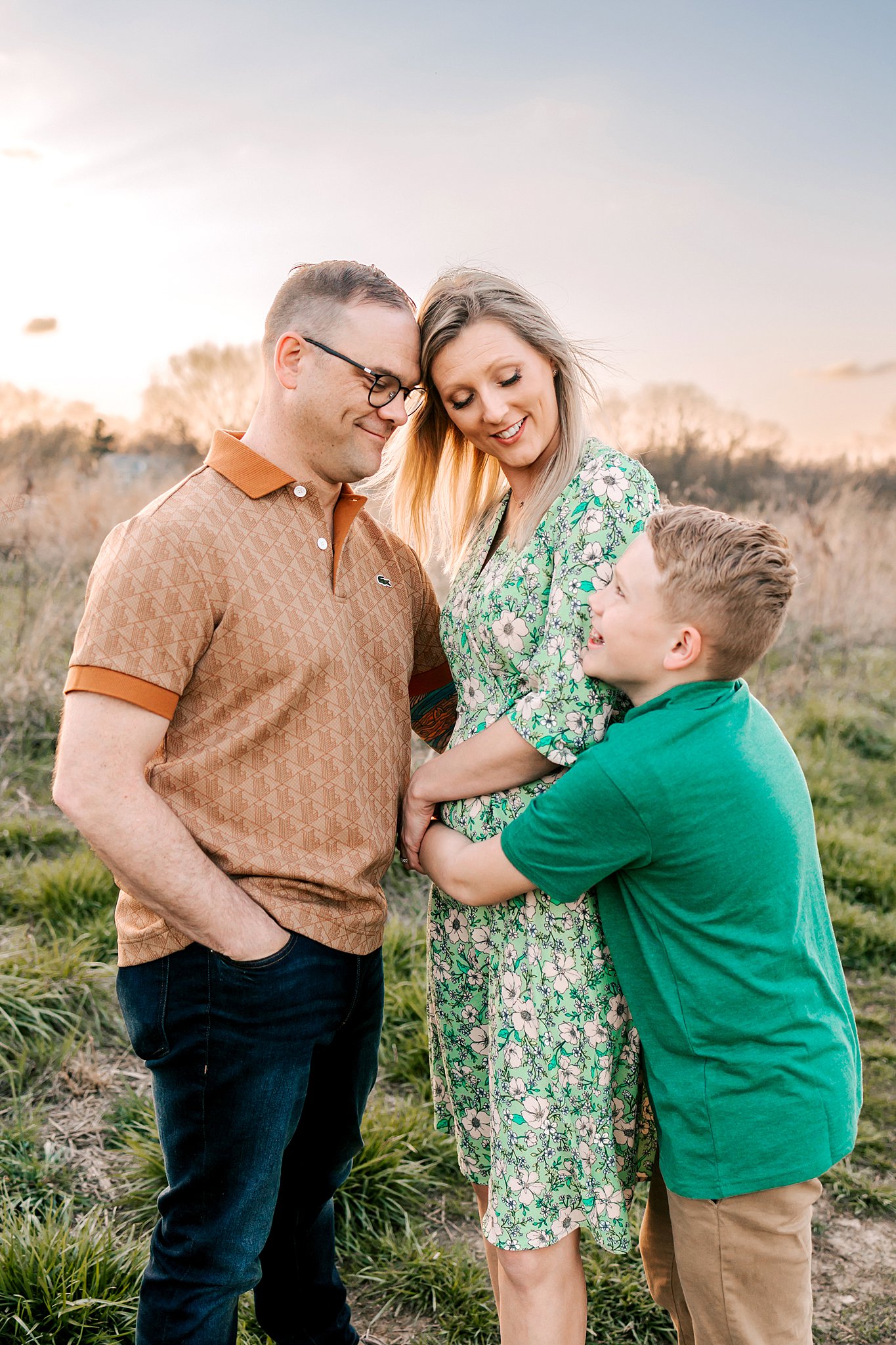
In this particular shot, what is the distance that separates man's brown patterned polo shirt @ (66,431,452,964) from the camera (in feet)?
5.82

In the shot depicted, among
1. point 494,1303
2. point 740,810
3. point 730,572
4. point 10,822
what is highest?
point 730,572

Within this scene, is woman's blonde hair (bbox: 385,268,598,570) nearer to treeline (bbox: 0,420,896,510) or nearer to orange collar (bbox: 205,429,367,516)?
orange collar (bbox: 205,429,367,516)

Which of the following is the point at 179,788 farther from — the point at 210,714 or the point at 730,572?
the point at 730,572

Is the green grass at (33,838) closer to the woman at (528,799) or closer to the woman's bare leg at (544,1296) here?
the woman at (528,799)

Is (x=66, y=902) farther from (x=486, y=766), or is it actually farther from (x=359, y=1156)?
(x=486, y=766)

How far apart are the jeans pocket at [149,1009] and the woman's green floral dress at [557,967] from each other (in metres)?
0.65

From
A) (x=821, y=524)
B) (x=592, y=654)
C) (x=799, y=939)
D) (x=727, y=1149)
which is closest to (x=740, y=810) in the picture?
(x=799, y=939)

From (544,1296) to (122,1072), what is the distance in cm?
196

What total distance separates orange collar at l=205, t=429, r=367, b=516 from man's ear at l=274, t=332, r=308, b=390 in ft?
0.53

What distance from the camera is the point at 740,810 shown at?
1.73 meters

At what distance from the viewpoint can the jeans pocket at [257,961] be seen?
1.86 meters

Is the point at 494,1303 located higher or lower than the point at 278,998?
lower

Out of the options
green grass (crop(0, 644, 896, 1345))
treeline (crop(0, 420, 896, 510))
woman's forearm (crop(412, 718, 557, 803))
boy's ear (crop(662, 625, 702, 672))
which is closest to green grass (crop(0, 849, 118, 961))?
green grass (crop(0, 644, 896, 1345))

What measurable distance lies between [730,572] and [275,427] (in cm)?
97
